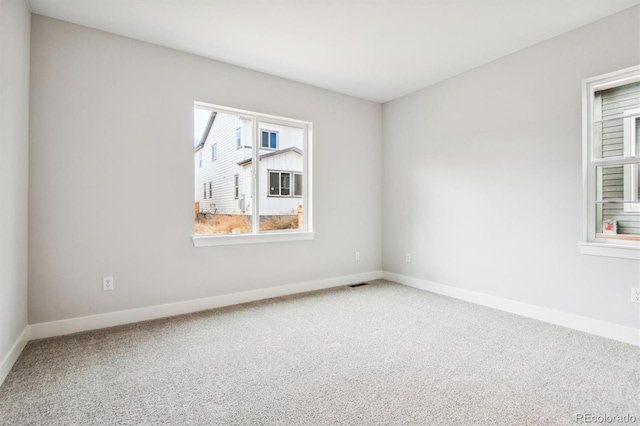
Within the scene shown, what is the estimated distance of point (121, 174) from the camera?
297 centimetres

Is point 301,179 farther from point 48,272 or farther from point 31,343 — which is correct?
point 31,343

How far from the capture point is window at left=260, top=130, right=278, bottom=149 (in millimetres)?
3938

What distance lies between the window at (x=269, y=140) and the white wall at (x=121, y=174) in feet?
0.89

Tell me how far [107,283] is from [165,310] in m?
0.58

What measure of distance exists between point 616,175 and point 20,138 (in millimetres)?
4790

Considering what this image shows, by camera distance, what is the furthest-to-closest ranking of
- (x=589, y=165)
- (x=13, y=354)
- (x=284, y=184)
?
(x=284, y=184) → (x=589, y=165) → (x=13, y=354)

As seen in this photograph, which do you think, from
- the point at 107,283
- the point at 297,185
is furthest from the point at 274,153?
the point at 107,283

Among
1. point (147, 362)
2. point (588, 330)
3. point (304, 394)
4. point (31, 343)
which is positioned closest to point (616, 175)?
point (588, 330)

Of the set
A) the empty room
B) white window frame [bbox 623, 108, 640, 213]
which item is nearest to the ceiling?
the empty room

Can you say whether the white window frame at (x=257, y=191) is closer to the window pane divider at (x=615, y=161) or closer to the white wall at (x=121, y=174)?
the white wall at (x=121, y=174)

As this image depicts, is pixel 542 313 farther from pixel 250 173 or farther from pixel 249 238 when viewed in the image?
pixel 250 173

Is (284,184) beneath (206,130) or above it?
beneath

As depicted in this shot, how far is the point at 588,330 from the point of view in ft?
9.16

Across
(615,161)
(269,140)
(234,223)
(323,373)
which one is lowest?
(323,373)
